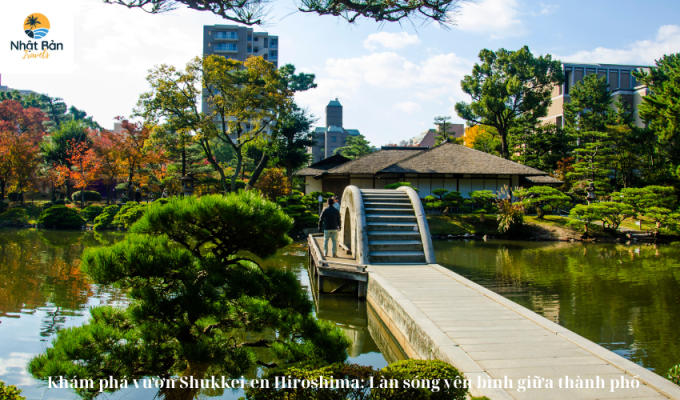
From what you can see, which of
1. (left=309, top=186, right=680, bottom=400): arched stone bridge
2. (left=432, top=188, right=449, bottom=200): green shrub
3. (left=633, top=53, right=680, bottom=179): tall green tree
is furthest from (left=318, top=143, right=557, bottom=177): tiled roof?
(left=309, top=186, right=680, bottom=400): arched stone bridge

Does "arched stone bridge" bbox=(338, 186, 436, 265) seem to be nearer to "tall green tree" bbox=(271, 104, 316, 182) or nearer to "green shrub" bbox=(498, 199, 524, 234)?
"green shrub" bbox=(498, 199, 524, 234)

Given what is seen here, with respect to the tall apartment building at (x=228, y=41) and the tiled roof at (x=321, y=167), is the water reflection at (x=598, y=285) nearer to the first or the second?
the tiled roof at (x=321, y=167)

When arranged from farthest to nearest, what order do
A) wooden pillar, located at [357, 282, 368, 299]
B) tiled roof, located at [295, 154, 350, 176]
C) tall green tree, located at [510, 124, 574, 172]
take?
tall green tree, located at [510, 124, 574, 172] < tiled roof, located at [295, 154, 350, 176] < wooden pillar, located at [357, 282, 368, 299]

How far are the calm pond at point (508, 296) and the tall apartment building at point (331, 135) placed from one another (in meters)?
55.4

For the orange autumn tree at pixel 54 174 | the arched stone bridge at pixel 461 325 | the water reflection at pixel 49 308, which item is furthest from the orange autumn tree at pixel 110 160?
the arched stone bridge at pixel 461 325

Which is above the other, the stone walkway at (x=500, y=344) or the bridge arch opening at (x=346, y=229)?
the bridge arch opening at (x=346, y=229)

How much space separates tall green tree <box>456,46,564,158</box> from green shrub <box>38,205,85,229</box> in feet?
92.7

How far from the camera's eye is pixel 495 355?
436 cm

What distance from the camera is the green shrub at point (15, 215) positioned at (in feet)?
88.4

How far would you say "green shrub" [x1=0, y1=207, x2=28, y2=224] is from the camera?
26959 mm

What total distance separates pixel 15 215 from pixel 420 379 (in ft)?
106

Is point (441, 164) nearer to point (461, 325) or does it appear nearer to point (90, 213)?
point (461, 325)

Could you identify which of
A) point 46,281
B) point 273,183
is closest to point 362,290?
point 46,281

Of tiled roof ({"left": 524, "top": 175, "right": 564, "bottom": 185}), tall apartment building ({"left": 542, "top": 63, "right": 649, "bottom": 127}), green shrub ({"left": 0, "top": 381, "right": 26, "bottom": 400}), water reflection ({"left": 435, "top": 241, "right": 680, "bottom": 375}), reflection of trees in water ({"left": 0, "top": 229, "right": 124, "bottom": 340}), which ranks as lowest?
reflection of trees in water ({"left": 0, "top": 229, "right": 124, "bottom": 340})
